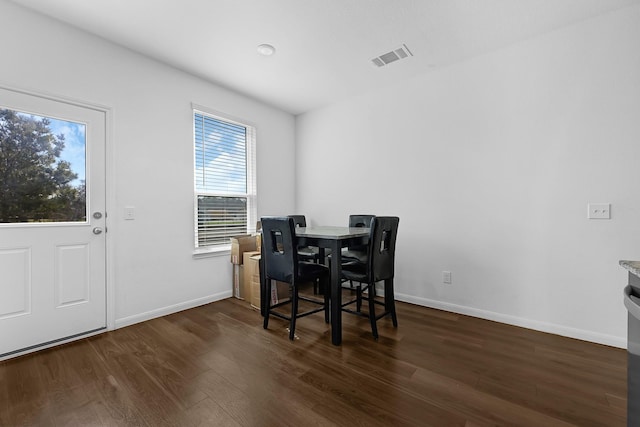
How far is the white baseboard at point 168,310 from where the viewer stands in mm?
2699

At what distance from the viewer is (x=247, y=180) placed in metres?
3.99

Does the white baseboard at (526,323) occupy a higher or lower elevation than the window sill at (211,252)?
lower

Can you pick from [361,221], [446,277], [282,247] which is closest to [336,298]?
[282,247]

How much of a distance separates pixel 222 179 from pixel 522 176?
10.9 ft

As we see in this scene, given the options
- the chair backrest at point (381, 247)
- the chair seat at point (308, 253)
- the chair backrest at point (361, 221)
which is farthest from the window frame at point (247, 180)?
the chair backrest at point (381, 247)

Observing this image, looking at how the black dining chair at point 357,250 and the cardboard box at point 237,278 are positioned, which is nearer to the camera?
the black dining chair at point 357,250

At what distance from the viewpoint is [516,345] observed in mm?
2291

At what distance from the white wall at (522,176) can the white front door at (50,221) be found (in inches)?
118

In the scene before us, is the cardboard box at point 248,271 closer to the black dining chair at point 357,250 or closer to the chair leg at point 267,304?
the chair leg at point 267,304

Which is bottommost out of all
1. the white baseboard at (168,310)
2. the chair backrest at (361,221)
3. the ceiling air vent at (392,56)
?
the white baseboard at (168,310)

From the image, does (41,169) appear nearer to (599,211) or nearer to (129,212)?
(129,212)

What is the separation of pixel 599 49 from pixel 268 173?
368 cm

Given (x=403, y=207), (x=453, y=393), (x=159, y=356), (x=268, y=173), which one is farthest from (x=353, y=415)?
(x=268, y=173)

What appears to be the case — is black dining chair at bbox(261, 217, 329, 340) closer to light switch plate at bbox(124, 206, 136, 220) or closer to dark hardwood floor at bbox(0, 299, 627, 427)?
dark hardwood floor at bbox(0, 299, 627, 427)
